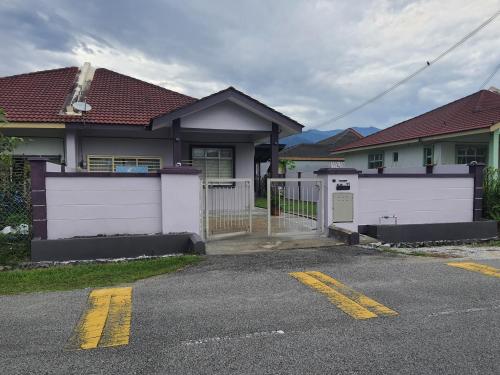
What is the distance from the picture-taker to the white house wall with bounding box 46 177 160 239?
7.40 meters

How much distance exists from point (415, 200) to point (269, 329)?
7350 millimetres

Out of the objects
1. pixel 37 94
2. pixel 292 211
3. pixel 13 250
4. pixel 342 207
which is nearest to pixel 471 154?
pixel 292 211

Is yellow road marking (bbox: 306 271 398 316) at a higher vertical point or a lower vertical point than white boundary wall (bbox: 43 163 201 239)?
lower

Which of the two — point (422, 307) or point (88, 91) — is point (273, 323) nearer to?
point (422, 307)

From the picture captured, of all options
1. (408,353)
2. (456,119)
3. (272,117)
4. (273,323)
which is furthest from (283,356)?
(456,119)

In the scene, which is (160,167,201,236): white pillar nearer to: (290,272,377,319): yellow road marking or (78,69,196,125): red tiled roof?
(290,272,377,319): yellow road marking

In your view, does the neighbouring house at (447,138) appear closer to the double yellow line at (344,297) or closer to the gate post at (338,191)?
the gate post at (338,191)

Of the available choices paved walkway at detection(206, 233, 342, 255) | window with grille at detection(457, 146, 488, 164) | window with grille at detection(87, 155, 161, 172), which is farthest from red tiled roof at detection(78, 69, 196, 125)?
window with grille at detection(457, 146, 488, 164)

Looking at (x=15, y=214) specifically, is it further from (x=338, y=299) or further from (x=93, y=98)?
(x=93, y=98)

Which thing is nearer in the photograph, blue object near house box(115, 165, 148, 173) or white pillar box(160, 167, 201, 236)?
white pillar box(160, 167, 201, 236)

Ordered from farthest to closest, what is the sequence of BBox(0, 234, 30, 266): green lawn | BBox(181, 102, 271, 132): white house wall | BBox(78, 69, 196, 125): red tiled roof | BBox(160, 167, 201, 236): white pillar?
BBox(78, 69, 196, 125): red tiled roof → BBox(181, 102, 271, 132): white house wall → BBox(160, 167, 201, 236): white pillar → BBox(0, 234, 30, 266): green lawn

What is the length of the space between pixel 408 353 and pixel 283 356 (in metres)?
1.05

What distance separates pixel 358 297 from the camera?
4.85 meters

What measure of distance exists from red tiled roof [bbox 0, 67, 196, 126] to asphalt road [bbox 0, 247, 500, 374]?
307 inches
